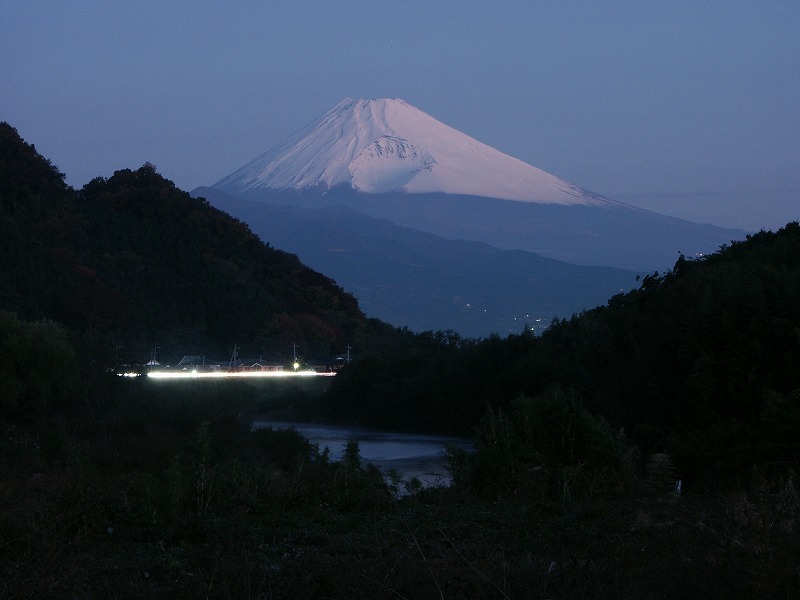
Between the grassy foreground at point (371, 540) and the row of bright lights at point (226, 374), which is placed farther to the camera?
the row of bright lights at point (226, 374)

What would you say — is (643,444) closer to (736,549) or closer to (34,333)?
(736,549)

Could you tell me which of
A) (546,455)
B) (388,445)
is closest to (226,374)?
(388,445)

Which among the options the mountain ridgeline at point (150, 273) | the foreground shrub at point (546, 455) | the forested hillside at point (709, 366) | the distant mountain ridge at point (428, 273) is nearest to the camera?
the foreground shrub at point (546, 455)

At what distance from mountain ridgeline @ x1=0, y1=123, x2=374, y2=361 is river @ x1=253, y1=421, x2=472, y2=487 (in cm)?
1199

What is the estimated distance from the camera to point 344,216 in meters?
176

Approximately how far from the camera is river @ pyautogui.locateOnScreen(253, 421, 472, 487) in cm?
2678

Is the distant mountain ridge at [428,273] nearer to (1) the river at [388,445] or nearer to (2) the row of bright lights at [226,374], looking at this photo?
(2) the row of bright lights at [226,374]

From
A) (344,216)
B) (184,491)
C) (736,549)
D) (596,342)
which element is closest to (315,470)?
(184,491)

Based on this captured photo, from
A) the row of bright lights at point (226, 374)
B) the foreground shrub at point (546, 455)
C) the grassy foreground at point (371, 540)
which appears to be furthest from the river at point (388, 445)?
the grassy foreground at point (371, 540)

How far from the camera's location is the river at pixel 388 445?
87.9 ft

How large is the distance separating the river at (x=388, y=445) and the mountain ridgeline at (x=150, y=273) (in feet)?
39.4

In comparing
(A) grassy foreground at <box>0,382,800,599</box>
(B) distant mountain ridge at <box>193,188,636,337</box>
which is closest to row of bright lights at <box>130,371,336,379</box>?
(A) grassy foreground at <box>0,382,800,599</box>

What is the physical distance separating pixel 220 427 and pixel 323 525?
23505 mm

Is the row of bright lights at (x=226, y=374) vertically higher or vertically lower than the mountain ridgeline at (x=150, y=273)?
lower
